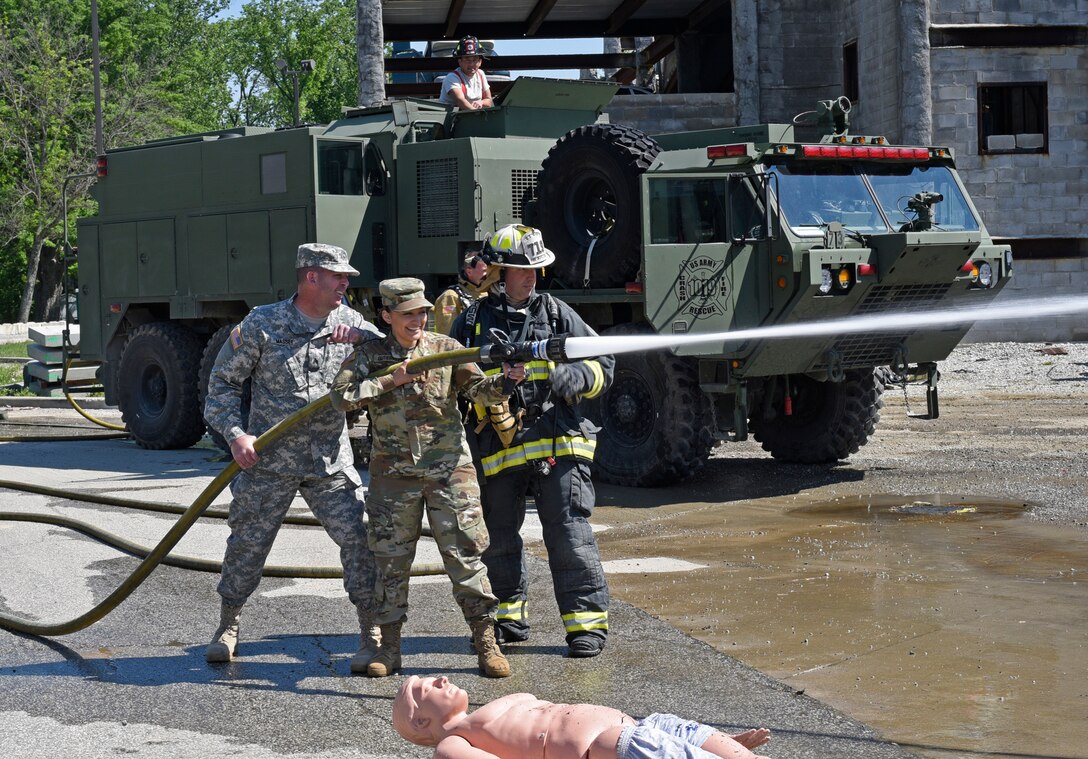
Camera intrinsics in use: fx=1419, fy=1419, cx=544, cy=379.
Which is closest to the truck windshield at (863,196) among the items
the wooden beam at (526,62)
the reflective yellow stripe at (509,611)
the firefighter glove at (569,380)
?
the firefighter glove at (569,380)

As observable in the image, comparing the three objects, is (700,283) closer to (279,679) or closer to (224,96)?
(279,679)

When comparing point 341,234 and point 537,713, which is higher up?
point 341,234

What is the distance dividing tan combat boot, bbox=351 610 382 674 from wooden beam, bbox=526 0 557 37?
2260cm

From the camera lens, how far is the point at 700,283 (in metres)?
11.1

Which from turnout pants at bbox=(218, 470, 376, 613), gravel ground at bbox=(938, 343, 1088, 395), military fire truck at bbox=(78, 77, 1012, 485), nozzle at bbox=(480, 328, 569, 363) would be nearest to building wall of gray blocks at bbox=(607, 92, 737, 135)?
gravel ground at bbox=(938, 343, 1088, 395)

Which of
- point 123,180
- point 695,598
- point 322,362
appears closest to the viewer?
point 322,362

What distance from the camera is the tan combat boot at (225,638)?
6324 millimetres

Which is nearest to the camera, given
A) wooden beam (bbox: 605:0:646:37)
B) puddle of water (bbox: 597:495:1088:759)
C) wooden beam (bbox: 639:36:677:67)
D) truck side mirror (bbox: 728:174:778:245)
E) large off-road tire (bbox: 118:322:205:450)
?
puddle of water (bbox: 597:495:1088:759)

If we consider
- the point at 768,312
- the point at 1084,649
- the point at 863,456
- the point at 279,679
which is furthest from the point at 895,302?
the point at 279,679

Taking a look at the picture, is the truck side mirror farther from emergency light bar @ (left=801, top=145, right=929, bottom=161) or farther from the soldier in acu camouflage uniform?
the soldier in acu camouflage uniform

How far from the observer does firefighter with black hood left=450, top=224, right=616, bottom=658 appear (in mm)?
6367

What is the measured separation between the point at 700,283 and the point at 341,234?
3.97 metres

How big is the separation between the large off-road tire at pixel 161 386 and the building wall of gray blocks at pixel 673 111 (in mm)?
11701

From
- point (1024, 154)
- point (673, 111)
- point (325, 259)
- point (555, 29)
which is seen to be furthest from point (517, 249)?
point (555, 29)
